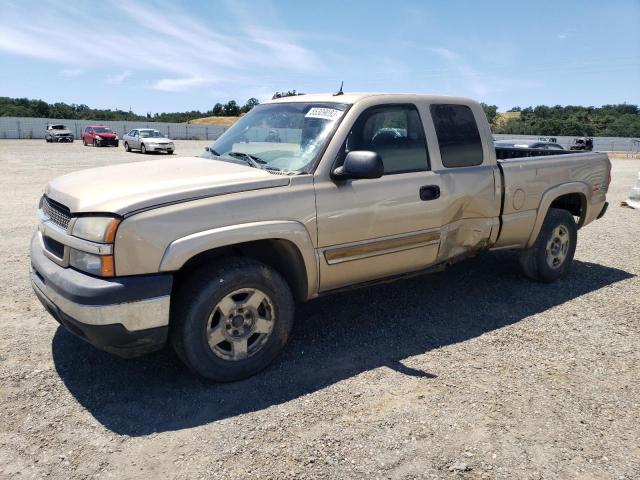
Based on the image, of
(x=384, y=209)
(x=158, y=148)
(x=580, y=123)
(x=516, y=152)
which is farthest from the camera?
(x=580, y=123)

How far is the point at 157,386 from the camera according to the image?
3.37m

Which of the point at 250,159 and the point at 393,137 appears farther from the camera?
the point at 393,137

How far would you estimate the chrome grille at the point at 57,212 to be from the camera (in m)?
3.21

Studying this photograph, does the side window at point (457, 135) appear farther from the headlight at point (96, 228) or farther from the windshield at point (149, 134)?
the windshield at point (149, 134)

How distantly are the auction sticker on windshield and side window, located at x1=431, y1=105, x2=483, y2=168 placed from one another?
38.0 inches

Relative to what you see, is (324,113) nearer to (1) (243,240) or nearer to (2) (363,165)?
(2) (363,165)

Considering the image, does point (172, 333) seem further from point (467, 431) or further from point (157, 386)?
point (467, 431)

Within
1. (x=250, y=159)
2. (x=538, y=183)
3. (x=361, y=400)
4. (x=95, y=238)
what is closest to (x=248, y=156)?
(x=250, y=159)

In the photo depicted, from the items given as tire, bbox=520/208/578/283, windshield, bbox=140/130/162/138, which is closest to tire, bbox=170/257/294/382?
tire, bbox=520/208/578/283

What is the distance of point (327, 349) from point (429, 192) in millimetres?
1507

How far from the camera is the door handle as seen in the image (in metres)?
4.04

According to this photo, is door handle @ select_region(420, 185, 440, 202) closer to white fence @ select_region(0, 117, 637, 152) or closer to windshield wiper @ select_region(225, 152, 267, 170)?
windshield wiper @ select_region(225, 152, 267, 170)

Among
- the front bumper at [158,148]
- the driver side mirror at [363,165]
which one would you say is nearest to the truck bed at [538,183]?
the driver side mirror at [363,165]

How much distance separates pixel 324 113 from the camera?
3889 millimetres
